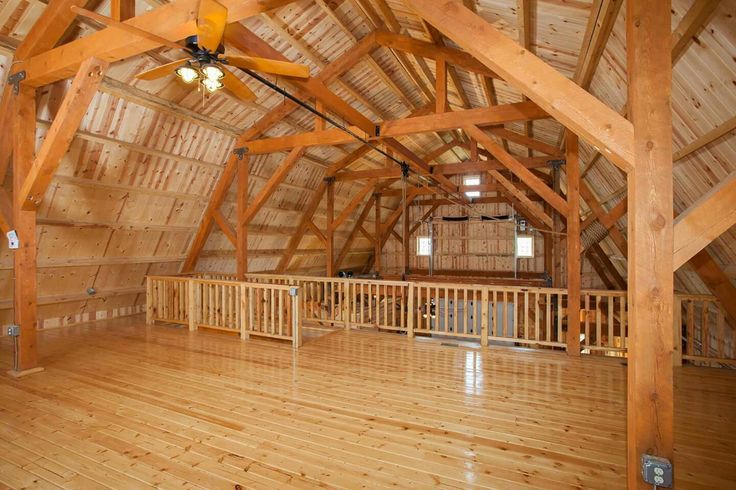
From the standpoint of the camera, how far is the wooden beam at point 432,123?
5.18 meters

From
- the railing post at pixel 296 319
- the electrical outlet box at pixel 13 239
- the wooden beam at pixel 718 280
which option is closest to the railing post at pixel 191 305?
the railing post at pixel 296 319

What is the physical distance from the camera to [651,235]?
6.23 feet

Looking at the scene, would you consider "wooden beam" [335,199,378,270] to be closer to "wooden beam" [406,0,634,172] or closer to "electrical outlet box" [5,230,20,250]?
"electrical outlet box" [5,230,20,250]

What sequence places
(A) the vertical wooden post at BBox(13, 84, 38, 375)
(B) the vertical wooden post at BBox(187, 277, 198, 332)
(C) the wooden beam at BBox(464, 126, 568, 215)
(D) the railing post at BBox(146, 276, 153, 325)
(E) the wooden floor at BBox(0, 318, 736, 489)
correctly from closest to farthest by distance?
1. (E) the wooden floor at BBox(0, 318, 736, 489)
2. (A) the vertical wooden post at BBox(13, 84, 38, 375)
3. (C) the wooden beam at BBox(464, 126, 568, 215)
4. (B) the vertical wooden post at BBox(187, 277, 198, 332)
5. (D) the railing post at BBox(146, 276, 153, 325)

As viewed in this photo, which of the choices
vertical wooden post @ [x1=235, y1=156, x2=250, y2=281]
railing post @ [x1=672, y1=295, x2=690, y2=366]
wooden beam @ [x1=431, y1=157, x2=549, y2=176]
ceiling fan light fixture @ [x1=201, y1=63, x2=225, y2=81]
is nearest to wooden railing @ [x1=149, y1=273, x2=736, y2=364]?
railing post @ [x1=672, y1=295, x2=690, y2=366]

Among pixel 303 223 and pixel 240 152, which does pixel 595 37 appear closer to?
pixel 240 152

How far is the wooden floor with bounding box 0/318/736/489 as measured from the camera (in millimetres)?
2561

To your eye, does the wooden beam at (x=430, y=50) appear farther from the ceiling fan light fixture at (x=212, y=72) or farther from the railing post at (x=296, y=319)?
the railing post at (x=296, y=319)

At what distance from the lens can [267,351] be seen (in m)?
5.49

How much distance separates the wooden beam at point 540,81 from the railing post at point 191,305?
6.01m

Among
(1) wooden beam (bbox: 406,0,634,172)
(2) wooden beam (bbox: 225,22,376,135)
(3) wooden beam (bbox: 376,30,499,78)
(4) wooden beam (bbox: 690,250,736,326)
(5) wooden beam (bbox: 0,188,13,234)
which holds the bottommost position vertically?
Result: (4) wooden beam (bbox: 690,250,736,326)

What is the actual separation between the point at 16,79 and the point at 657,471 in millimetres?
6957

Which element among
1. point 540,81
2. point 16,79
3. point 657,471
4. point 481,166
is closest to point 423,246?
point 481,166

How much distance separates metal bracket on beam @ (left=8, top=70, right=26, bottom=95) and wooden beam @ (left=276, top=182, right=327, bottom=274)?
6648mm
